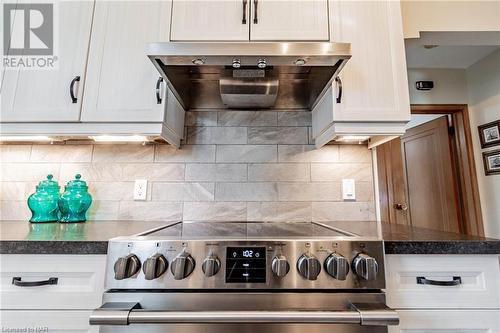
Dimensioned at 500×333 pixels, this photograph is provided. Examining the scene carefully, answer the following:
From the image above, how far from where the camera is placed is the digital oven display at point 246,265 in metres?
0.75

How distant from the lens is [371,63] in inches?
47.5

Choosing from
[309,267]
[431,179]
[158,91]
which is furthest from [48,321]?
[431,179]

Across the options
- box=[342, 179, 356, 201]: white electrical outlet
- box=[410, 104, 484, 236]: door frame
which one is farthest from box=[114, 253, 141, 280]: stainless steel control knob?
box=[410, 104, 484, 236]: door frame

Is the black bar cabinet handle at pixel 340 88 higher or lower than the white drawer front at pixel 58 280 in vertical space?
higher

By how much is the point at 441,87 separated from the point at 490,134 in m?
0.68

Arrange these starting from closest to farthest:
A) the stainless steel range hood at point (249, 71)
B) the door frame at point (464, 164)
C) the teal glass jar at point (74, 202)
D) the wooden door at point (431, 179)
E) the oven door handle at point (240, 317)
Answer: the oven door handle at point (240, 317), the stainless steel range hood at point (249, 71), the teal glass jar at point (74, 202), the door frame at point (464, 164), the wooden door at point (431, 179)

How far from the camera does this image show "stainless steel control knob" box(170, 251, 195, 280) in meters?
0.73

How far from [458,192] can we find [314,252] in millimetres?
2592

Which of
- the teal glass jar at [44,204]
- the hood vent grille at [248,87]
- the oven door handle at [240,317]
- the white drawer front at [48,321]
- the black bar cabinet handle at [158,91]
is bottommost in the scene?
the white drawer front at [48,321]

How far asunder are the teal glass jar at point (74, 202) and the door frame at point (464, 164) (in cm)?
309

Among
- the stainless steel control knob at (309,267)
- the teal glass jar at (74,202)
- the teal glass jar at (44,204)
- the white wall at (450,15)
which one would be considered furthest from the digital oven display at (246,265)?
the white wall at (450,15)

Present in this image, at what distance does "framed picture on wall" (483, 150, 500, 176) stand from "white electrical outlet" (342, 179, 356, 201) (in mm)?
1762

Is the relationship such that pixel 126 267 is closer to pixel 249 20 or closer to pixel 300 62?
pixel 300 62

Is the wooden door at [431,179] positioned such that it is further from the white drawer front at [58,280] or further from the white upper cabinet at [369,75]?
the white drawer front at [58,280]
